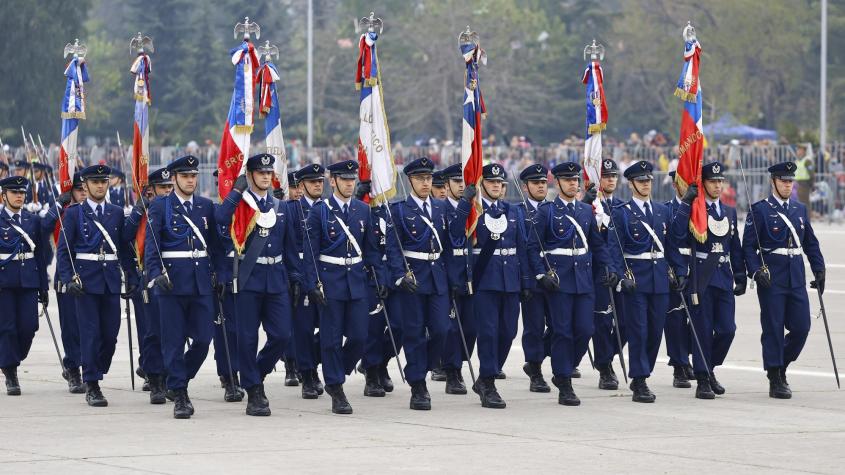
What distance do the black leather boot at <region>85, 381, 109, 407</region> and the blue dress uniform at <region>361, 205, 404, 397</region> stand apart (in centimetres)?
192

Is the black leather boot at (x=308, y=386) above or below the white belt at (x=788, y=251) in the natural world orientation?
below

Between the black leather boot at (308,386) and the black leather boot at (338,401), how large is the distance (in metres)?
0.96

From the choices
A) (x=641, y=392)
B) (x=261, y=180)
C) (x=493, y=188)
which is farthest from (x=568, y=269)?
(x=261, y=180)

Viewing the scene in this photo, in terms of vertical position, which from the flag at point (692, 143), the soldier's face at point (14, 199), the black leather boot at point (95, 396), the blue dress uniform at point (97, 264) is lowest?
the black leather boot at point (95, 396)

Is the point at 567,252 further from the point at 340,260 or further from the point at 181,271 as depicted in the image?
the point at 181,271

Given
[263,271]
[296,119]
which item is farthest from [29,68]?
[263,271]

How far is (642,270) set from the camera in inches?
522

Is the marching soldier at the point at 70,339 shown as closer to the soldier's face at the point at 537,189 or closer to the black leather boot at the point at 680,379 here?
the soldier's face at the point at 537,189

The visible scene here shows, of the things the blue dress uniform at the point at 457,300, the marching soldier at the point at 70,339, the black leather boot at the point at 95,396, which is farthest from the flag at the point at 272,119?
the black leather boot at the point at 95,396

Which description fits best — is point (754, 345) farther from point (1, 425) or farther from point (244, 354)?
point (1, 425)

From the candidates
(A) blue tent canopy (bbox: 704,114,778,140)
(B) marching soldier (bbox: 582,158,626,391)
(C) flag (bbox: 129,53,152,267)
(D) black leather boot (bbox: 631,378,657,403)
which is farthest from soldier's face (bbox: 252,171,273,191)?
(A) blue tent canopy (bbox: 704,114,778,140)

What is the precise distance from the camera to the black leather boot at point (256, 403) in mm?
12070

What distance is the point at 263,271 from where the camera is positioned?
1223cm

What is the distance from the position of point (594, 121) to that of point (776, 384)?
117 inches
